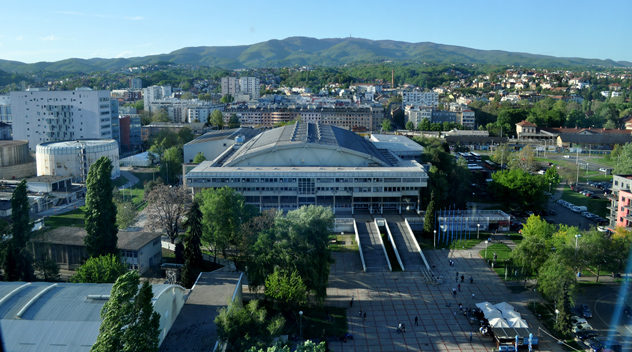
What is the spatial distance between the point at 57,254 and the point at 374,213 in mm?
16728

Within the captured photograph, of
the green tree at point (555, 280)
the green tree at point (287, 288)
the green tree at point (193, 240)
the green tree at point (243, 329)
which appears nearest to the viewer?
the green tree at point (243, 329)

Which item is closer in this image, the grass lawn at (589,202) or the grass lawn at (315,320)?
the grass lawn at (315,320)

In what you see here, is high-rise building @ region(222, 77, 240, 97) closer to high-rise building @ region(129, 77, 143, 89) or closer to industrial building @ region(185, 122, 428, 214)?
high-rise building @ region(129, 77, 143, 89)

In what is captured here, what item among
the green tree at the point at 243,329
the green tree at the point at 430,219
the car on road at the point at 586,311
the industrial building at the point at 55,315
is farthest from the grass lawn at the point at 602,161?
the industrial building at the point at 55,315

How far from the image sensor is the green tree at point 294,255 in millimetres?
17266

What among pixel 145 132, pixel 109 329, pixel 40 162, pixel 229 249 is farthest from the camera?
pixel 145 132

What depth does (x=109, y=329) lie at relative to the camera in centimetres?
1052

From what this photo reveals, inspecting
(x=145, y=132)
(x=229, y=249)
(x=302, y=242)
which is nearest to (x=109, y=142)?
(x=145, y=132)

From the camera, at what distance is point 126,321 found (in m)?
10.7

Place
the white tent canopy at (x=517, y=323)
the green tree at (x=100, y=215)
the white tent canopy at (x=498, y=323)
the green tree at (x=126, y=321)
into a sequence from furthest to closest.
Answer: the green tree at (x=100, y=215) → the white tent canopy at (x=517, y=323) → the white tent canopy at (x=498, y=323) → the green tree at (x=126, y=321)

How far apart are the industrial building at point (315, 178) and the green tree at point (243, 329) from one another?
52.1 feet

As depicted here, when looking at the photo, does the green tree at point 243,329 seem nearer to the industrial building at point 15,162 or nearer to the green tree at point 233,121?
the industrial building at point 15,162

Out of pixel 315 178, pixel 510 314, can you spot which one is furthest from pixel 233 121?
pixel 510 314

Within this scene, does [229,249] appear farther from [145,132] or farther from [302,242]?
[145,132]
